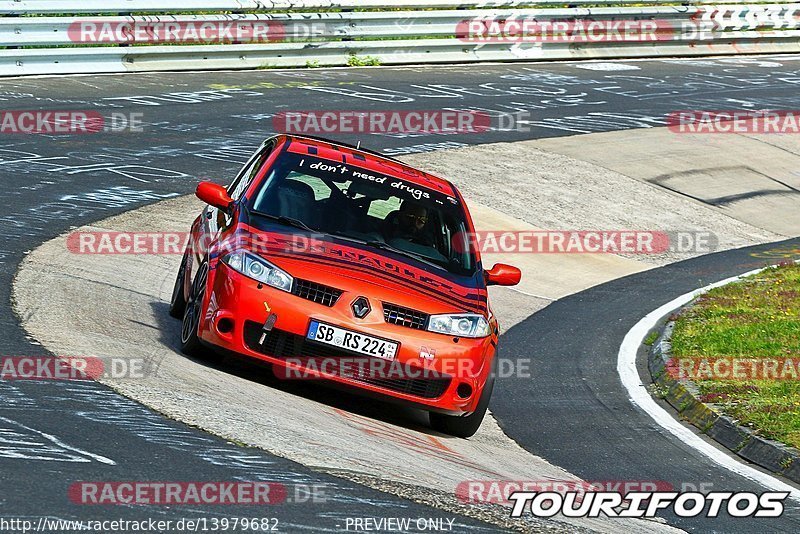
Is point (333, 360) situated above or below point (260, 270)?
below

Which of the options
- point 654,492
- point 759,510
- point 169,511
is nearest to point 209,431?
point 169,511

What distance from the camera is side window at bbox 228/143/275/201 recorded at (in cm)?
939

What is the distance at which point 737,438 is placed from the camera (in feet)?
29.8

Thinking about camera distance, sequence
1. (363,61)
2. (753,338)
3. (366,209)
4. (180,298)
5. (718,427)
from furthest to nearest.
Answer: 1. (363,61)
2. (753,338)
3. (180,298)
4. (718,427)
5. (366,209)

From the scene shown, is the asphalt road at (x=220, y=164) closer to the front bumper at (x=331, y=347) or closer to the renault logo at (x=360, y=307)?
the front bumper at (x=331, y=347)

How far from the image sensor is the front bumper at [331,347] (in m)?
7.91

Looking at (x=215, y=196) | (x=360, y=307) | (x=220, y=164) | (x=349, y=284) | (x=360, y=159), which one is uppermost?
(x=360, y=159)

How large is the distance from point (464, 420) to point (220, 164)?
8.31 metres

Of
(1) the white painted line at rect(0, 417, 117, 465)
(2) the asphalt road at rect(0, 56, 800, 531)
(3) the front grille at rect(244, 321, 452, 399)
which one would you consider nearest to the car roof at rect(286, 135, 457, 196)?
(2) the asphalt road at rect(0, 56, 800, 531)

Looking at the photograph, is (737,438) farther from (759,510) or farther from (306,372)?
(306,372)

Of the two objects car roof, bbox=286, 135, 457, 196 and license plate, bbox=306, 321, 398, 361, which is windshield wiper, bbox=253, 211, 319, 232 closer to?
car roof, bbox=286, 135, 457, 196

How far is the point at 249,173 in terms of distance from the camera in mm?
9586

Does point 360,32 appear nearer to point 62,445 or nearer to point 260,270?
point 260,270

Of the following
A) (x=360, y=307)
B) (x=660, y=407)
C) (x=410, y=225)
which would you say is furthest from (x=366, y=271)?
(x=660, y=407)
